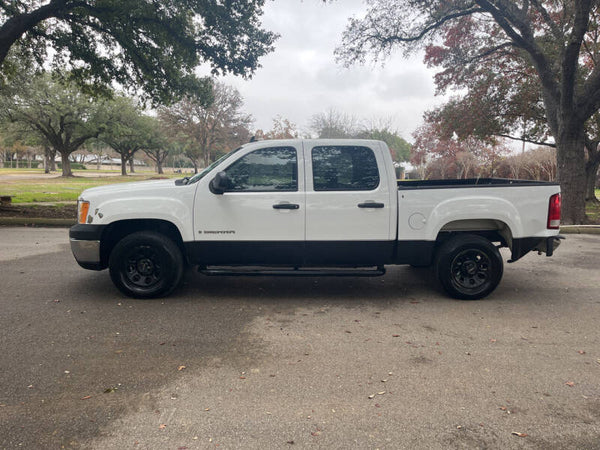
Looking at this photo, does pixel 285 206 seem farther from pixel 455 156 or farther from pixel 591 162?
pixel 455 156

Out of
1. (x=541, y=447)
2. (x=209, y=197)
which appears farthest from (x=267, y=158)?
(x=541, y=447)

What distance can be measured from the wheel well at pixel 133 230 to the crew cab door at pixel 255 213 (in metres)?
0.39

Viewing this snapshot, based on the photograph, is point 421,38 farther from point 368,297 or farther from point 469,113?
Answer: point 368,297

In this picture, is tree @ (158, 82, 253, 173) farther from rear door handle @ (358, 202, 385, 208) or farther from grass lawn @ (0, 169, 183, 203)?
rear door handle @ (358, 202, 385, 208)

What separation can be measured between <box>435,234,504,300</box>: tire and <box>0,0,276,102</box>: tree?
971cm

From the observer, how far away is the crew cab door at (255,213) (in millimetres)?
5016

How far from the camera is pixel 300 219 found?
16.5 feet

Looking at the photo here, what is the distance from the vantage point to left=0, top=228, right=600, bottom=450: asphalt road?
8.40ft

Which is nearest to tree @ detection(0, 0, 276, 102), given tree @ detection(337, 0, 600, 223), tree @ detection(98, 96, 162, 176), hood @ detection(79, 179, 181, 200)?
tree @ detection(337, 0, 600, 223)

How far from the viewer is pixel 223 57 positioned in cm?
1249

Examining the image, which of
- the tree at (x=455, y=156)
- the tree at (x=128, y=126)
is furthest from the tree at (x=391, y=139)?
the tree at (x=128, y=126)

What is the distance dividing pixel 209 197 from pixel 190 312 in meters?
1.38

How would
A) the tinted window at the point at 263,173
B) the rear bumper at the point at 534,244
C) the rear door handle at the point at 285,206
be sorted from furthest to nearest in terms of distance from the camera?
the rear bumper at the point at 534,244
the tinted window at the point at 263,173
the rear door handle at the point at 285,206

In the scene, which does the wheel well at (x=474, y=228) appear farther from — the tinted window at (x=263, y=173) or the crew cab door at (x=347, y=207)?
the tinted window at (x=263, y=173)
